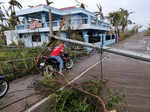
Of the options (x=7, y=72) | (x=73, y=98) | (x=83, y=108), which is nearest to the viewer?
(x=83, y=108)

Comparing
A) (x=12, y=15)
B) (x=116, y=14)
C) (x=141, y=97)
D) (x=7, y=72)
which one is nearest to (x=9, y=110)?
(x=7, y=72)

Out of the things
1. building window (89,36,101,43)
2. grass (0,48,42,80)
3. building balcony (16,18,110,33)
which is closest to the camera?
grass (0,48,42,80)

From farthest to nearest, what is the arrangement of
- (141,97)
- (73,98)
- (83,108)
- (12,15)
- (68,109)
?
(12,15) → (141,97) → (73,98) → (68,109) → (83,108)

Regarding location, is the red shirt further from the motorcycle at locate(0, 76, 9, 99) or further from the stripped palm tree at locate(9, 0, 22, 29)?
the stripped palm tree at locate(9, 0, 22, 29)

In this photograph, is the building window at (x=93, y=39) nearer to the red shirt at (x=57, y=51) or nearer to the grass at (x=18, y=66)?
the grass at (x=18, y=66)

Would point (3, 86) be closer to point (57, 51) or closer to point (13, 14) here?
point (57, 51)

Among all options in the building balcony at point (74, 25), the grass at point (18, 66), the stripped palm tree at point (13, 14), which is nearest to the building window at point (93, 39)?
the building balcony at point (74, 25)

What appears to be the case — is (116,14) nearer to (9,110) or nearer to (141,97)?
(141,97)

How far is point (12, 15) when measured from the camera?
1597 centimetres

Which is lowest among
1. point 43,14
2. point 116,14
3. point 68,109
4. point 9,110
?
point 9,110

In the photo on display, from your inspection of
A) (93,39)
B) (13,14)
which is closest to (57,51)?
(93,39)

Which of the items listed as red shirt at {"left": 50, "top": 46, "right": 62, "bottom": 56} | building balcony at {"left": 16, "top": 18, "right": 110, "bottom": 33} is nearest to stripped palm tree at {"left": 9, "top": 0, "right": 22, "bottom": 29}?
building balcony at {"left": 16, "top": 18, "right": 110, "bottom": 33}

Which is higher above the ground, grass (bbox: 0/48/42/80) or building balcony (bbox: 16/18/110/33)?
building balcony (bbox: 16/18/110/33)

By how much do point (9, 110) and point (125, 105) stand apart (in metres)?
2.90
